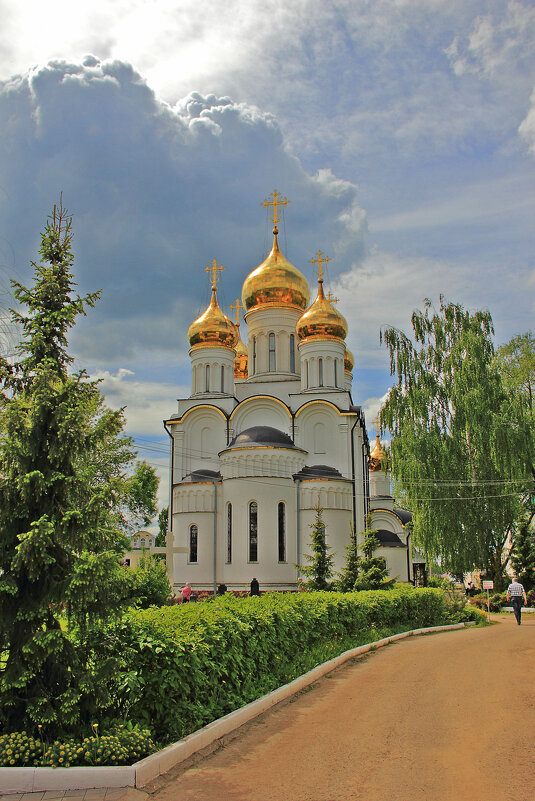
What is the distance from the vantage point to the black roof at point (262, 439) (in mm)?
25750

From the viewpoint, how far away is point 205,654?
6672 millimetres

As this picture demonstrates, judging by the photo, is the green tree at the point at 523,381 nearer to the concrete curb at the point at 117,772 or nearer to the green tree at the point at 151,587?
the green tree at the point at 151,587

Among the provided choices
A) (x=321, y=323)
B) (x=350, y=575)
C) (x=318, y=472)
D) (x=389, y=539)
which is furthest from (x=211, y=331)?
(x=350, y=575)

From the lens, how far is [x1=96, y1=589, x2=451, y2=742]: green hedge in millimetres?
5992

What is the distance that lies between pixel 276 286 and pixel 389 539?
13.1m

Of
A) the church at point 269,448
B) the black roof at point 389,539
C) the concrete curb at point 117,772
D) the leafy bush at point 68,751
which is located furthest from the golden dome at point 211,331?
the leafy bush at point 68,751

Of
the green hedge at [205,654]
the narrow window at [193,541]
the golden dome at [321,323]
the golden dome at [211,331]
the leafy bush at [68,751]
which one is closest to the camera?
the leafy bush at [68,751]

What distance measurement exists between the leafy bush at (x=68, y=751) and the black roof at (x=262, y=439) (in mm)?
20243

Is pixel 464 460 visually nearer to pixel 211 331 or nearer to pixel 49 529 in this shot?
pixel 211 331

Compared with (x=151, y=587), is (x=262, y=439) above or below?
above

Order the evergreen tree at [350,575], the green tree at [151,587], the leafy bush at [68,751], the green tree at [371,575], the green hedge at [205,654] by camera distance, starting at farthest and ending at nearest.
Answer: the evergreen tree at [350,575] < the green tree at [371,575] < the green tree at [151,587] < the green hedge at [205,654] < the leafy bush at [68,751]

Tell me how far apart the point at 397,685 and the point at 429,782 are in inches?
160

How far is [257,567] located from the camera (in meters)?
24.7

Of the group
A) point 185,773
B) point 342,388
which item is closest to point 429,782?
point 185,773
